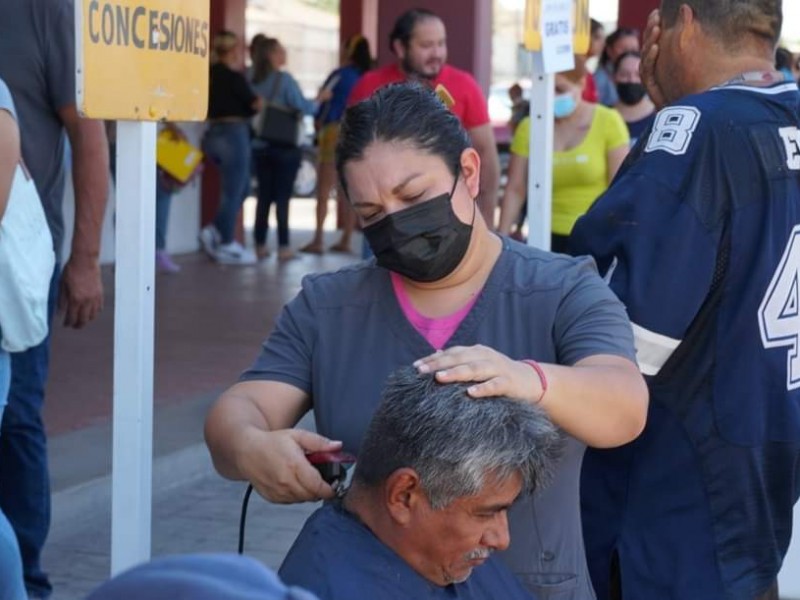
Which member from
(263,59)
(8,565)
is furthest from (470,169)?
(263,59)

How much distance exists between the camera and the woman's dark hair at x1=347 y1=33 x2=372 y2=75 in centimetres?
1384

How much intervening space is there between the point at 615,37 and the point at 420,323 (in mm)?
9300

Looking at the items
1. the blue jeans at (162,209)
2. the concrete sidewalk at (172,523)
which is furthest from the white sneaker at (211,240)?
the concrete sidewalk at (172,523)

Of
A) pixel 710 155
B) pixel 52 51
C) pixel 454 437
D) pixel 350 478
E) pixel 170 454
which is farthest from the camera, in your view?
pixel 170 454

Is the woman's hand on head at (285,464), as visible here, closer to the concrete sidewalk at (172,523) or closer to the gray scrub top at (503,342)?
the gray scrub top at (503,342)

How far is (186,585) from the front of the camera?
3.91 feet

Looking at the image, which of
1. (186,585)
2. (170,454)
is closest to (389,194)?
(186,585)

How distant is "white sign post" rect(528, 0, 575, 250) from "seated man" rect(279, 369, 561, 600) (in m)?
2.61

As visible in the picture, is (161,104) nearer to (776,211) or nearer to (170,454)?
(776,211)

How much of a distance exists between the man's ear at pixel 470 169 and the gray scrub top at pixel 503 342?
13cm

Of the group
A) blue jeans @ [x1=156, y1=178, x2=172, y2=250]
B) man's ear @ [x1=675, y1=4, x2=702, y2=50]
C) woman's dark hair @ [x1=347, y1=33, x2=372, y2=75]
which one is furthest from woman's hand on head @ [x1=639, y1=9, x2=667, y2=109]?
woman's dark hair @ [x1=347, y1=33, x2=372, y2=75]

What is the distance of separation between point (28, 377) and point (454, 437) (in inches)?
100

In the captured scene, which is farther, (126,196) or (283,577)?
(126,196)

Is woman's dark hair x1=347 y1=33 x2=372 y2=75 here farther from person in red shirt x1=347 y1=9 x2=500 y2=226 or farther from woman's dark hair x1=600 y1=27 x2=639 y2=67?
person in red shirt x1=347 y1=9 x2=500 y2=226
